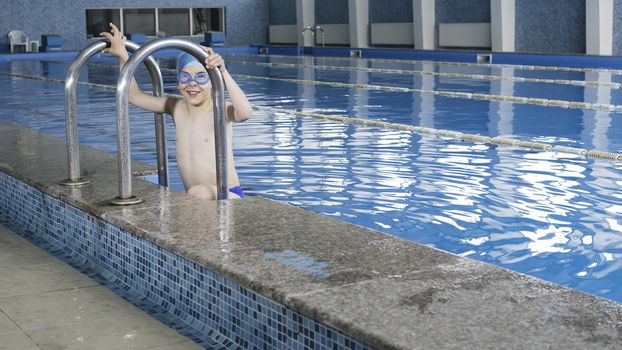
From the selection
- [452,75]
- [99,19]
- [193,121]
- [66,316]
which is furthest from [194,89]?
[99,19]

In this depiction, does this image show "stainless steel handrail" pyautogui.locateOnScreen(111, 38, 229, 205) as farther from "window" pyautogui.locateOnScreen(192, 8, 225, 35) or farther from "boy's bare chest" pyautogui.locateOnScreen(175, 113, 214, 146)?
"window" pyautogui.locateOnScreen(192, 8, 225, 35)

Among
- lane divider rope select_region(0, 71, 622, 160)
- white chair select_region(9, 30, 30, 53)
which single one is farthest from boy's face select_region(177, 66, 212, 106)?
white chair select_region(9, 30, 30, 53)

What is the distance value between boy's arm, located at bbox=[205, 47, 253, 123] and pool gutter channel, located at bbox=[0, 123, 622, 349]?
54 centimetres

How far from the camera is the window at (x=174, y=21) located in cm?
3198

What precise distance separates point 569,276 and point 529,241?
1.97 ft

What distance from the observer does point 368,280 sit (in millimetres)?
2502

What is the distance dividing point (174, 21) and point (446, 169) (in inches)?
1032

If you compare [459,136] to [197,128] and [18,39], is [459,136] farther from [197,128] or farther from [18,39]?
[18,39]

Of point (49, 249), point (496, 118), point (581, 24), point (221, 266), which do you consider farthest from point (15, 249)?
point (581, 24)

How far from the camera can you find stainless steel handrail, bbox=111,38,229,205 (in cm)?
365

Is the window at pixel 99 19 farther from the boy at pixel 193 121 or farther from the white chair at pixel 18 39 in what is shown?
the boy at pixel 193 121

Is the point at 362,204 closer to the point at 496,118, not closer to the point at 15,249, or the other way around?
the point at 15,249

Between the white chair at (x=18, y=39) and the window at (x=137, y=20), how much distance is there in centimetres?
403

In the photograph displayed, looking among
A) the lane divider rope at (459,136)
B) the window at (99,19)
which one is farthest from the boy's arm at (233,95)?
the window at (99,19)
